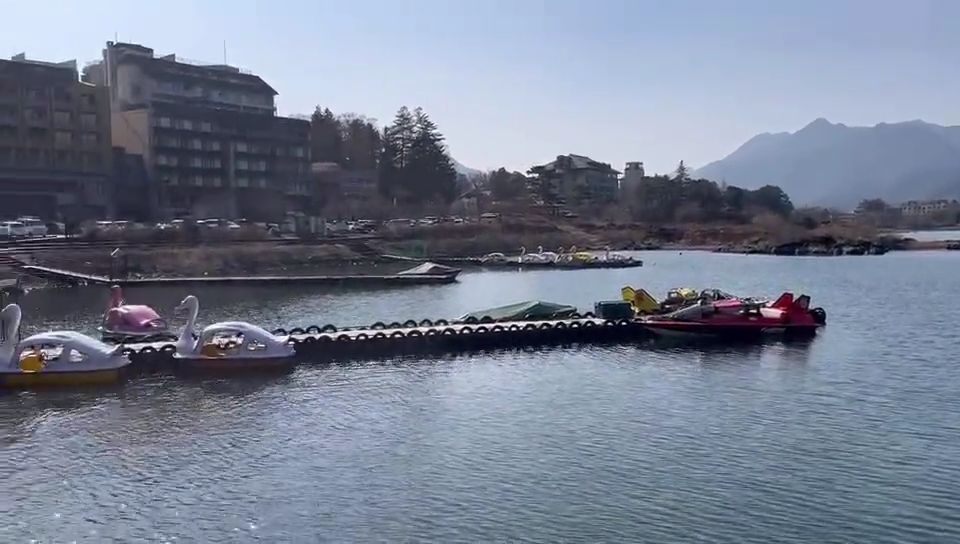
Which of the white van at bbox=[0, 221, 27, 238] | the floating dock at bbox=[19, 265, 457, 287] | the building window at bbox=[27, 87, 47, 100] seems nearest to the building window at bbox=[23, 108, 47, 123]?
the building window at bbox=[27, 87, 47, 100]

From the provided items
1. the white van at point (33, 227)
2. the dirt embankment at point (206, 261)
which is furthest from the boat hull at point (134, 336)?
the white van at point (33, 227)

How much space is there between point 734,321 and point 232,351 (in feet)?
59.2

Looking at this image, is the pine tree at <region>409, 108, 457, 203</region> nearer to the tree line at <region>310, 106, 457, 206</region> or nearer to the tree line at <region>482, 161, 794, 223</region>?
the tree line at <region>310, 106, 457, 206</region>

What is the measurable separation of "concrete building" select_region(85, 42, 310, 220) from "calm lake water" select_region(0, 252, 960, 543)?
6032 centimetres

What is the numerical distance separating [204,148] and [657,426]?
72.1 metres

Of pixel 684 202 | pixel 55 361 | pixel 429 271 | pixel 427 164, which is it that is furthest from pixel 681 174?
pixel 55 361

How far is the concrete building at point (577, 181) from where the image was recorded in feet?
434

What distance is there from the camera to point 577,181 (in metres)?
143

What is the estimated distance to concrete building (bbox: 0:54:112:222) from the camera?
71.1 metres

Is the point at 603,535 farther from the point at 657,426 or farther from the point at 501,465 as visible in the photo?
the point at 657,426

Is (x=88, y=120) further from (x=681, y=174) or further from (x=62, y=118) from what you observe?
(x=681, y=174)

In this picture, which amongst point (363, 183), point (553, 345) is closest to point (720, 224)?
point (363, 183)

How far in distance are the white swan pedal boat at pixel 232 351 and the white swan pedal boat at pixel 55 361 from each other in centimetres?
196

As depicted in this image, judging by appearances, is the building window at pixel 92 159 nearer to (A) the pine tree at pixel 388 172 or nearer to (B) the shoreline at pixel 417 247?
(B) the shoreline at pixel 417 247
